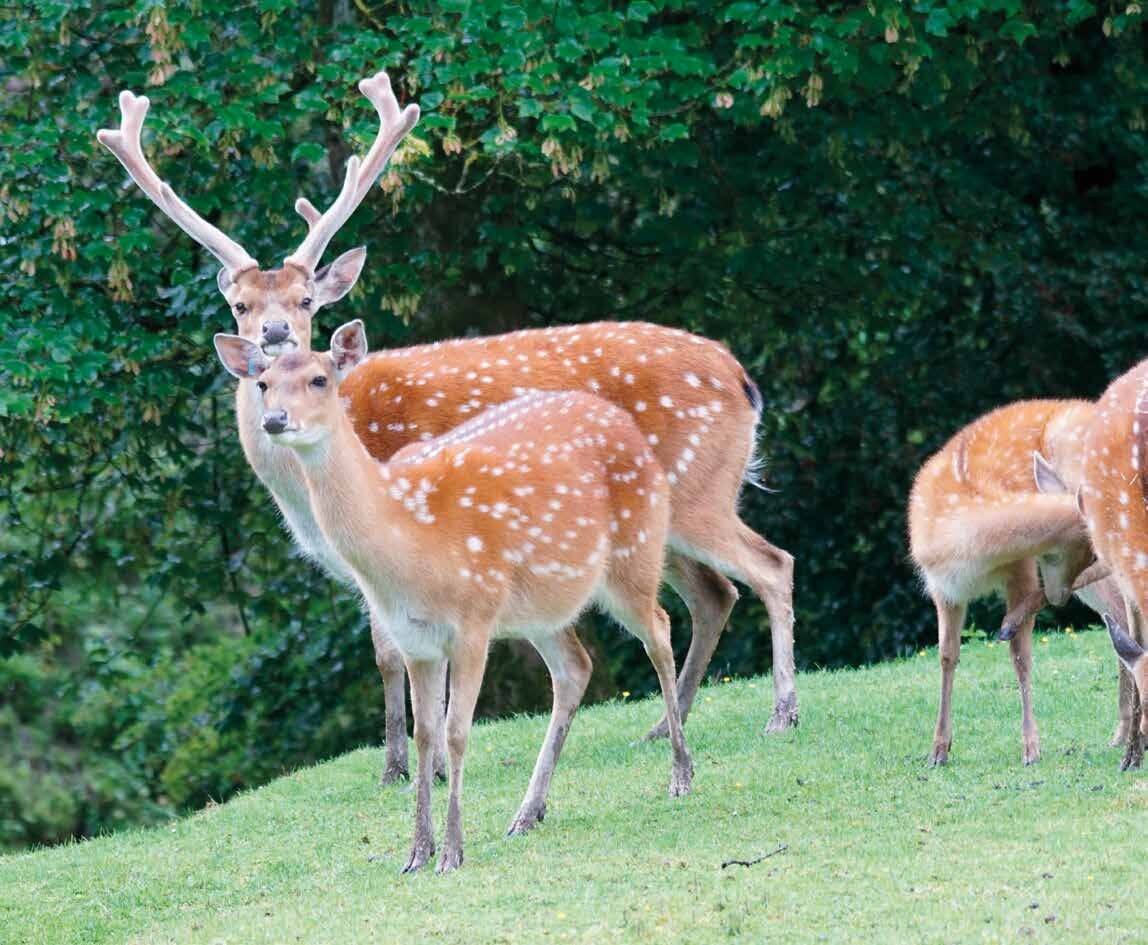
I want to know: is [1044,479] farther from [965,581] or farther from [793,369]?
[793,369]

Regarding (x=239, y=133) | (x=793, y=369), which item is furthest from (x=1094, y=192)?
(x=239, y=133)

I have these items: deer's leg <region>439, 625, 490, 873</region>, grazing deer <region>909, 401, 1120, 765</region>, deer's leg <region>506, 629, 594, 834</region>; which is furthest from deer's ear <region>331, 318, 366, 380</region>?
grazing deer <region>909, 401, 1120, 765</region>

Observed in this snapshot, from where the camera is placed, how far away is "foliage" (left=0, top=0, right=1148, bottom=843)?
11.0 meters

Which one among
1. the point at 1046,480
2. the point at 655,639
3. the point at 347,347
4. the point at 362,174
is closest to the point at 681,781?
the point at 655,639

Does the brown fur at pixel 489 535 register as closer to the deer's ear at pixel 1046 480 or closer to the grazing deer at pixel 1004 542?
the grazing deer at pixel 1004 542

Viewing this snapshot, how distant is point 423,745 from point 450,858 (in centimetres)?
39

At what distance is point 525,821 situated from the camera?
7457 mm

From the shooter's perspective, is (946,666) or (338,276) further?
(338,276)

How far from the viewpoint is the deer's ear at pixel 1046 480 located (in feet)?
25.6

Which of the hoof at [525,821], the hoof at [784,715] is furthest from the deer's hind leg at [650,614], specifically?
the hoof at [784,715]

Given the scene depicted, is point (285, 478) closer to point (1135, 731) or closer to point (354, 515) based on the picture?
point (354, 515)

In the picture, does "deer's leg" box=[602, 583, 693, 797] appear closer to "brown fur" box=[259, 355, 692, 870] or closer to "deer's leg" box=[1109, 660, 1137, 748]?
"brown fur" box=[259, 355, 692, 870]

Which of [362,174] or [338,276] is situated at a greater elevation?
[362,174]

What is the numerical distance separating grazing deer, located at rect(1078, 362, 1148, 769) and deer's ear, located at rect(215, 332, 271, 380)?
2.85 meters
